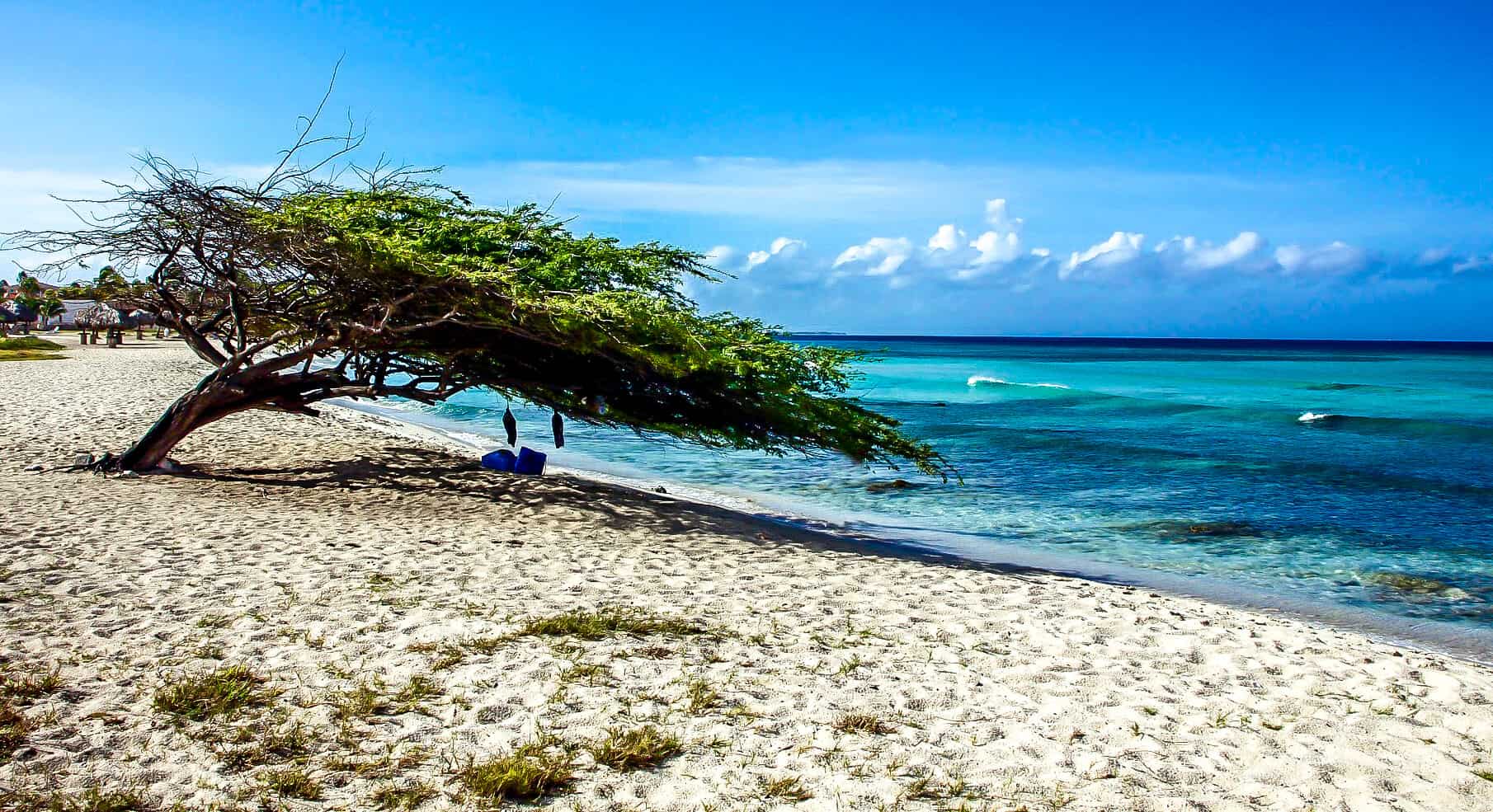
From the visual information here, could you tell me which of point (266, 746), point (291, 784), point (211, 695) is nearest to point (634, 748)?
point (291, 784)

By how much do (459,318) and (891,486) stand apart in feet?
28.7

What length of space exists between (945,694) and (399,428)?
1927 cm

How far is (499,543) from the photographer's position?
1053 centimetres

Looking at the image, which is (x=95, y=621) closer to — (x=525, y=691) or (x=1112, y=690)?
(x=525, y=691)

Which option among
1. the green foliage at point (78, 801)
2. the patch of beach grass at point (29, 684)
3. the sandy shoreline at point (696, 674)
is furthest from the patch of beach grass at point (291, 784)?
the patch of beach grass at point (29, 684)

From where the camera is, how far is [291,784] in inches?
187

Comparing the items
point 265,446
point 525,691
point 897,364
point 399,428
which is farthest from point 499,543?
point 897,364

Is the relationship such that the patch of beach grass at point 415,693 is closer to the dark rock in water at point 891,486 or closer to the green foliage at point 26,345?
the dark rock in water at point 891,486

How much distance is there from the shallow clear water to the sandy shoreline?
337 cm

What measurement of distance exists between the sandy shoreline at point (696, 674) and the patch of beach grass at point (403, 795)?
0.03m

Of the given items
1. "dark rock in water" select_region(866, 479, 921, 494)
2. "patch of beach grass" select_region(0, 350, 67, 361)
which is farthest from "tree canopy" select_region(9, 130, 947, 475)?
"patch of beach grass" select_region(0, 350, 67, 361)

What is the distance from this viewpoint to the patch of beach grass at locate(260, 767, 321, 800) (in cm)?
466

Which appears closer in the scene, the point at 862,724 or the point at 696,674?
the point at 862,724

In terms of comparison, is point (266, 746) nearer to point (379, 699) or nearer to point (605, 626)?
point (379, 699)
